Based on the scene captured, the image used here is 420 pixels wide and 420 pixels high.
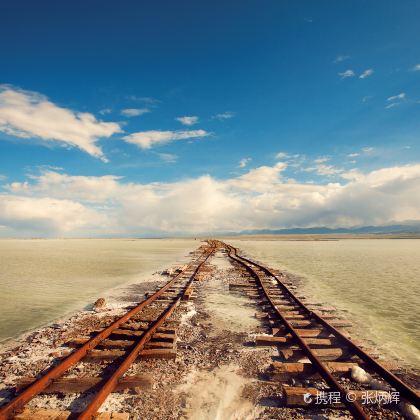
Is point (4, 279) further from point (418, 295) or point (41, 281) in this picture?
point (418, 295)

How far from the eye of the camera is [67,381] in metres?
5.62

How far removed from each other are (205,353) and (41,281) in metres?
16.8

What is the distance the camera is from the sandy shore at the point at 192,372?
5.05m

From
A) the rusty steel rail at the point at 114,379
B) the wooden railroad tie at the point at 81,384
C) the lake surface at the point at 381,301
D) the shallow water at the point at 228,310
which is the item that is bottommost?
the lake surface at the point at 381,301

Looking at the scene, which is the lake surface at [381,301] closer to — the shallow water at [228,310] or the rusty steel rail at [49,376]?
the shallow water at [228,310]

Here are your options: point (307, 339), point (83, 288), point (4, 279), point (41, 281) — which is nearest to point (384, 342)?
point (307, 339)

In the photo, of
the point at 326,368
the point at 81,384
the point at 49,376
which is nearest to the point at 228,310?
the point at 326,368

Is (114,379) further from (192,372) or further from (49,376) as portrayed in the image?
(192,372)

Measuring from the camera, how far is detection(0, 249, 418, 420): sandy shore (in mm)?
5055

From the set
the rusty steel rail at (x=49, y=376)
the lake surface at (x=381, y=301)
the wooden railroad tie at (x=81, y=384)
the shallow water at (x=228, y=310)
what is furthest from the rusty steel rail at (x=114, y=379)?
the lake surface at (x=381, y=301)

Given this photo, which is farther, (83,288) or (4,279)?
(4,279)

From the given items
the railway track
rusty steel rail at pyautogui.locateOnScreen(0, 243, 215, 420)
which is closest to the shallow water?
the railway track

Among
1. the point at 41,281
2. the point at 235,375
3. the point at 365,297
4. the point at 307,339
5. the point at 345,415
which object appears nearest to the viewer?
the point at 345,415

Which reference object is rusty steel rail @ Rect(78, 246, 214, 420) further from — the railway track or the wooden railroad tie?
the railway track
